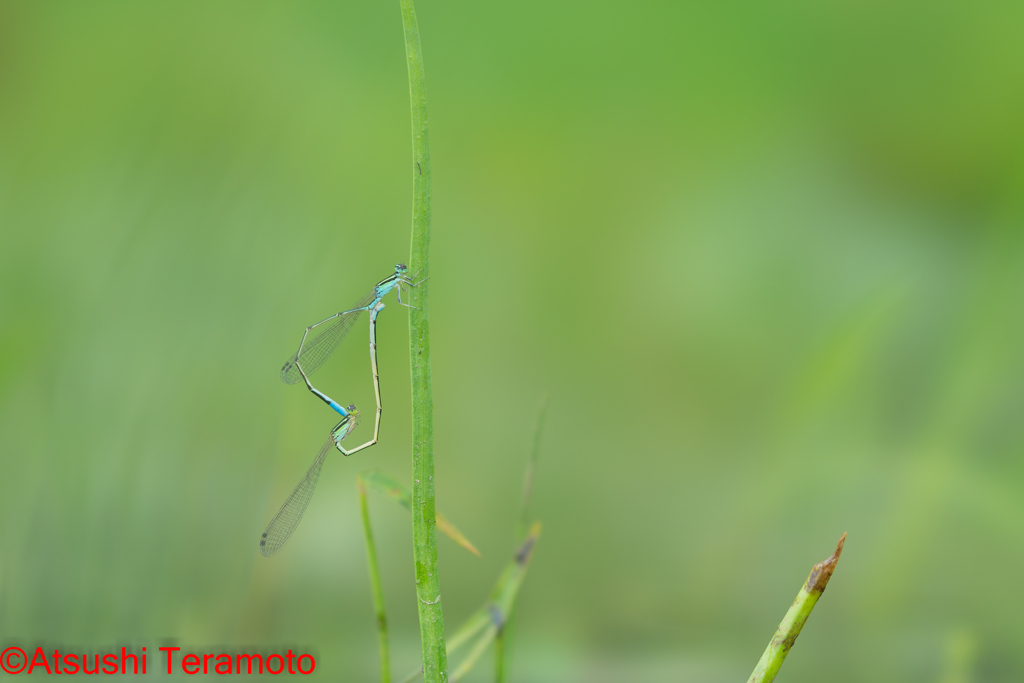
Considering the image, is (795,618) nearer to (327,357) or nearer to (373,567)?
(373,567)

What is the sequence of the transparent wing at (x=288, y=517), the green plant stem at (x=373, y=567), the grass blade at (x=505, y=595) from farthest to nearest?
the transparent wing at (x=288, y=517)
the grass blade at (x=505, y=595)
the green plant stem at (x=373, y=567)

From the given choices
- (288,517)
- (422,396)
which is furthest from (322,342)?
(422,396)

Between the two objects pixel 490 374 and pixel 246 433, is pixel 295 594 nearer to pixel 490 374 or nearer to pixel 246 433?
pixel 246 433

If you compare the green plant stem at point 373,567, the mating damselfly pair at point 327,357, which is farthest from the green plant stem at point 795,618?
the mating damselfly pair at point 327,357

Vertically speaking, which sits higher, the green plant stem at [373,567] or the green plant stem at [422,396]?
the green plant stem at [422,396]

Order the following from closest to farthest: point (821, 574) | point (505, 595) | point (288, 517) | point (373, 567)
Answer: point (821, 574) → point (373, 567) → point (505, 595) → point (288, 517)

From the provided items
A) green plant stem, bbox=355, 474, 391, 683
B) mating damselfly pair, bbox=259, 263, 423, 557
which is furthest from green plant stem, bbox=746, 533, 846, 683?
mating damselfly pair, bbox=259, 263, 423, 557

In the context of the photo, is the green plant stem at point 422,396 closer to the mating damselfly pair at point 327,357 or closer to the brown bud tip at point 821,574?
the brown bud tip at point 821,574

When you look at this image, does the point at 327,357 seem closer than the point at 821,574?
No
